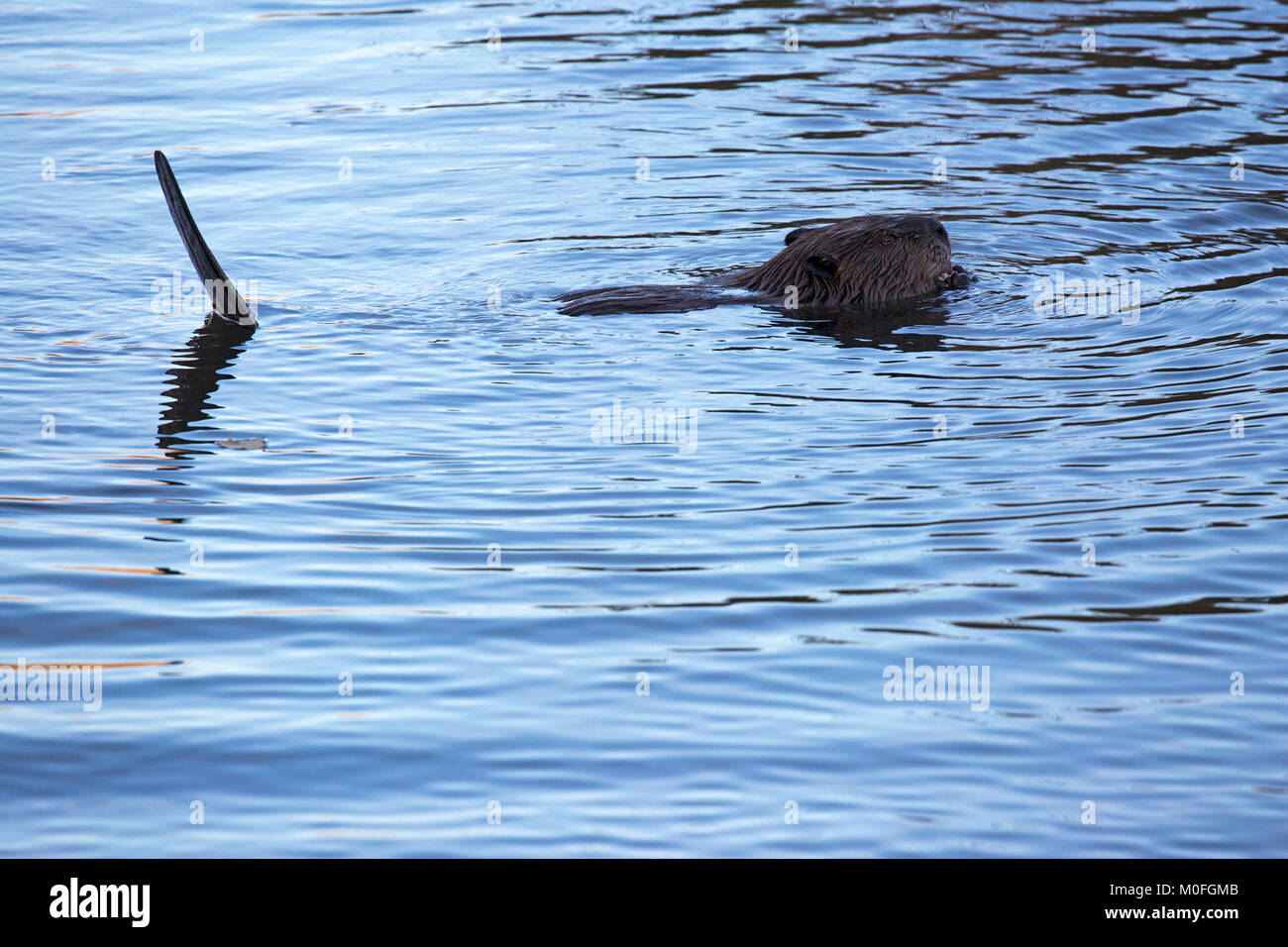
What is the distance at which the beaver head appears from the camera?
992 cm

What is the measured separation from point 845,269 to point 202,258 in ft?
13.0

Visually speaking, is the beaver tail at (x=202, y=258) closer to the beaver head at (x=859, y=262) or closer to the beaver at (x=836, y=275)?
the beaver at (x=836, y=275)

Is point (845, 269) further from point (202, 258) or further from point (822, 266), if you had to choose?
point (202, 258)

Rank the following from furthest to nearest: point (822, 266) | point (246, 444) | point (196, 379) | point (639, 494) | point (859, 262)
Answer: point (859, 262)
point (822, 266)
point (196, 379)
point (246, 444)
point (639, 494)

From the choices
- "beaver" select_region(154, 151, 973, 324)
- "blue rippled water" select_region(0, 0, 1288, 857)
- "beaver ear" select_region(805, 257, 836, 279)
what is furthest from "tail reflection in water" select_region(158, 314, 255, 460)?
"beaver ear" select_region(805, 257, 836, 279)

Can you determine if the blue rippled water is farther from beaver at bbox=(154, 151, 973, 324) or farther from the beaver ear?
the beaver ear

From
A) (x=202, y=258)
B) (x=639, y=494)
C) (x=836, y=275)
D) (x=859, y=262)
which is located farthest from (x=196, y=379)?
(x=859, y=262)

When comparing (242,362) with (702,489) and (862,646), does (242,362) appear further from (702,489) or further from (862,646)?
(862,646)

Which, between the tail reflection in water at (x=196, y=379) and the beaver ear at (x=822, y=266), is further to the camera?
the beaver ear at (x=822, y=266)

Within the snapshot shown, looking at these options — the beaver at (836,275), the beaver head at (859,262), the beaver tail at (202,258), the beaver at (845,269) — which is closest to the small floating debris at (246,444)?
the beaver tail at (202,258)

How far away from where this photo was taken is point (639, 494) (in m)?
6.72

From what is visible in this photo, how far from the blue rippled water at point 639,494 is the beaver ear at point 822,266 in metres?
0.36

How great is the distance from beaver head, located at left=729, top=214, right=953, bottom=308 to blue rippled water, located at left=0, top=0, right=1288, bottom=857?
0.30 metres

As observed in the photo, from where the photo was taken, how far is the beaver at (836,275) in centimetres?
977
